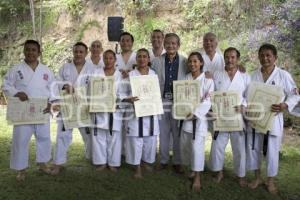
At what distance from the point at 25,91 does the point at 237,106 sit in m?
2.43

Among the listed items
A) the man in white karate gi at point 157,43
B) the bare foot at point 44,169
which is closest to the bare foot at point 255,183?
the man in white karate gi at point 157,43

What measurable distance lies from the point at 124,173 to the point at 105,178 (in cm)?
27

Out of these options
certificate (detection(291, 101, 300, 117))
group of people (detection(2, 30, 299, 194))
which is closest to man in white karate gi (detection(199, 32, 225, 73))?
group of people (detection(2, 30, 299, 194))

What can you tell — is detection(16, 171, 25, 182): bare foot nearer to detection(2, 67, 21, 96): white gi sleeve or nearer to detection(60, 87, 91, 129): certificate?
detection(60, 87, 91, 129): certificate

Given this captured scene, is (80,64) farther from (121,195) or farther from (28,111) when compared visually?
(121,195)

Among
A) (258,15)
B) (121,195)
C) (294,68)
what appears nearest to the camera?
(121,195)

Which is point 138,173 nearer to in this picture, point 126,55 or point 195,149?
point 195,149

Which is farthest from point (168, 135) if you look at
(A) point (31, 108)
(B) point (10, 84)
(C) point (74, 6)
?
(C) point (74, 6)

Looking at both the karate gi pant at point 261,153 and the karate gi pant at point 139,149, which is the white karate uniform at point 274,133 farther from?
the karate gi pant at point 139,149

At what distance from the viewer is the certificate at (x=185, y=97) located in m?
4.25

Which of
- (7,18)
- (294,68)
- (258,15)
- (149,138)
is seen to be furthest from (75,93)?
(7,18)

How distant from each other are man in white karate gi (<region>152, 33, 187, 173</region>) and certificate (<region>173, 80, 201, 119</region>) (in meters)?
0.25

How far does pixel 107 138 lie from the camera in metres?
4.61

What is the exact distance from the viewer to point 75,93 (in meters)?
4.45
